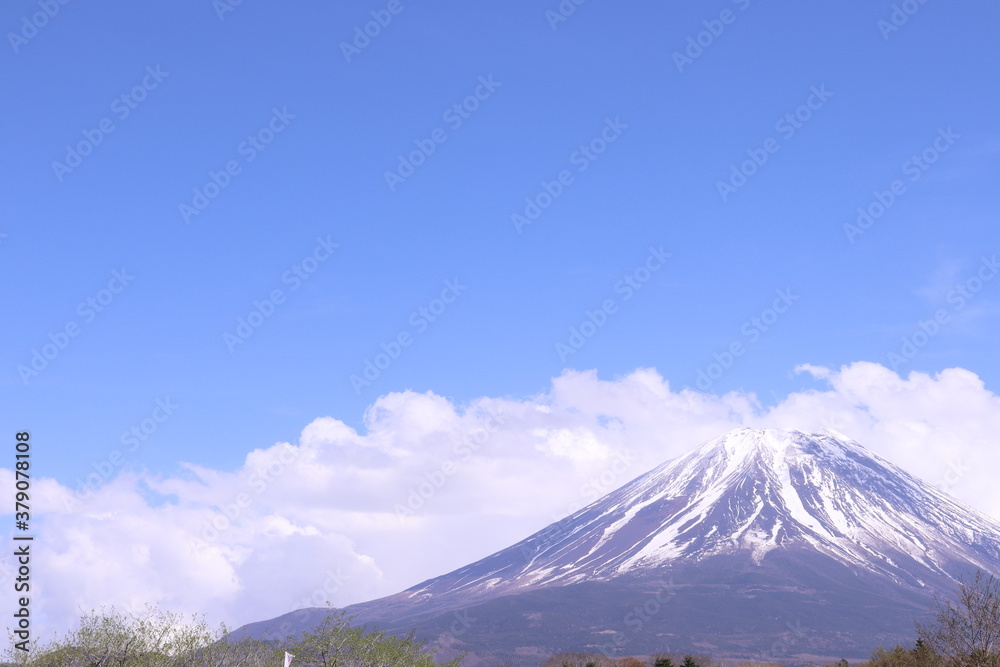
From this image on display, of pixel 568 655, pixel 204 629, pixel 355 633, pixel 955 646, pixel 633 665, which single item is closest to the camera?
pixel 955 646

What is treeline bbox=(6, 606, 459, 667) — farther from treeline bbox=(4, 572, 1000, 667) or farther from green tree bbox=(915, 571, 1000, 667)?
green tree bbox=(915, 571, 1000, 667)

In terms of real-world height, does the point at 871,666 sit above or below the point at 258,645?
below

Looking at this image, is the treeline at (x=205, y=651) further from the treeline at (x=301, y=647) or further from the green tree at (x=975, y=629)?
the green tree at (x=975, y=629)

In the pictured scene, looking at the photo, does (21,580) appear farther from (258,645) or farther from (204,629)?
(258,645)

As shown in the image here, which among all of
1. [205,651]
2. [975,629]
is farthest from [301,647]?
[975,629]

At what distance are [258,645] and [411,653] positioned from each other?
8.72 metres

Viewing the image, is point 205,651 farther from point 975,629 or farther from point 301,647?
point 975,629

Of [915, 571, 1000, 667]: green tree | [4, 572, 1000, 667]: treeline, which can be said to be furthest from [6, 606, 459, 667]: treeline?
[915, 571, 1000, 667]: green tree

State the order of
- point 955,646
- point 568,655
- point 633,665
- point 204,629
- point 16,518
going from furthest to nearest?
point 568,655 → point 633,665 → point 204,629 → point 955,646 → point 16,518

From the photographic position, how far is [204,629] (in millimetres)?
46750

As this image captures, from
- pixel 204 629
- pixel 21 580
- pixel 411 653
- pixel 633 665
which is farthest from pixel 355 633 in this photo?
pixel 633 665

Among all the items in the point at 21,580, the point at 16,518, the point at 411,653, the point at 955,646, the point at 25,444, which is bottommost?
the point at 955,646

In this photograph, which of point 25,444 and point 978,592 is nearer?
point 25,444

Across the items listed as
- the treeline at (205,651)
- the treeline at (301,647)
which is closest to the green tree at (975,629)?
the treeline at (301,647)
